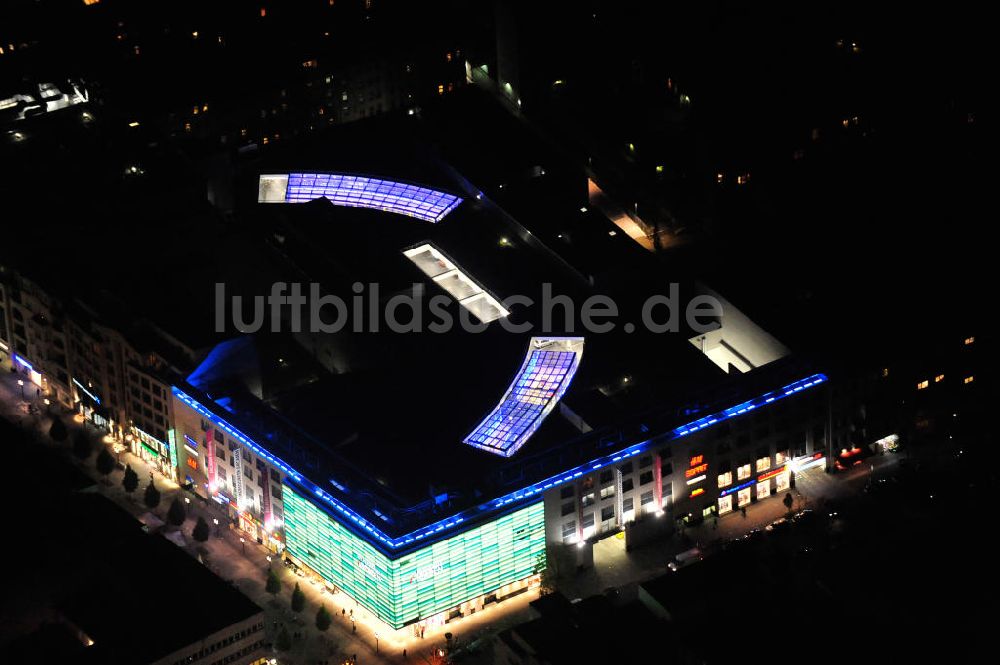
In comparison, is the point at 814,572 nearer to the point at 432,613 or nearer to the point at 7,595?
the point at 432,613

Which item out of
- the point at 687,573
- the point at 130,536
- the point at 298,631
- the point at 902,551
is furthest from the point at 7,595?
the point at 902,551

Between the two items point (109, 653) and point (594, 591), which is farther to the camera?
point (594, 591)

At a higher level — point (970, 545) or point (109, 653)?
point (970, 545)

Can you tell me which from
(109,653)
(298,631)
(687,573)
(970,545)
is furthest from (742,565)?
(109,653)

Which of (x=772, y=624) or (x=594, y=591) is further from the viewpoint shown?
(x=594, y=591)

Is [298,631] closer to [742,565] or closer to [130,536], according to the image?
[130,536]
